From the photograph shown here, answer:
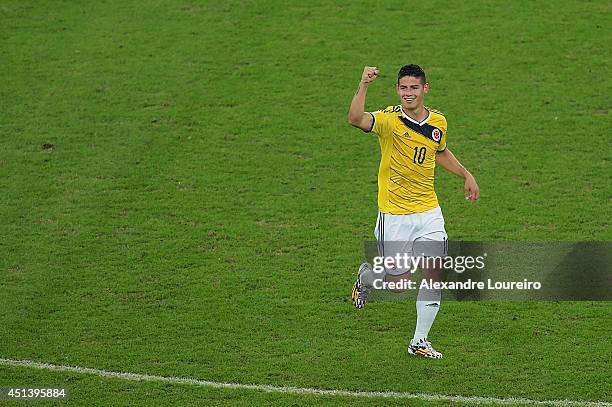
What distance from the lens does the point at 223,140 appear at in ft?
48.7

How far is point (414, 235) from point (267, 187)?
13.7 feet

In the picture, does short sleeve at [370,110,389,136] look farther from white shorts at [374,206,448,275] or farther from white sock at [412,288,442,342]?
white sock at [412,288,442,342]

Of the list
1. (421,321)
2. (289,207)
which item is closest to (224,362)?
(421,321)

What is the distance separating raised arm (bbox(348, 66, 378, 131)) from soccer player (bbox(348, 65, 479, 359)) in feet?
0.06

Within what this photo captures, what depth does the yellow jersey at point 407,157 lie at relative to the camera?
9.75 metres

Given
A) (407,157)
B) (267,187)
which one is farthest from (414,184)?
(267,187)

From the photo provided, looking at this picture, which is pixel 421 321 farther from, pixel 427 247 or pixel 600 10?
pixel 600 10

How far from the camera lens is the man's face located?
9539 mm

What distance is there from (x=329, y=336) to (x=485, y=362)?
4.98ft

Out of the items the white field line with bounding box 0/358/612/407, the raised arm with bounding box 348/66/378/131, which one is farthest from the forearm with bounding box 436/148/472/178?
the white field line with bounding box 0/358/612/407

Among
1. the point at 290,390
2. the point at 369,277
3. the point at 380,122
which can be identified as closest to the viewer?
the point at 290,390

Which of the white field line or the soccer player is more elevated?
the soccer player

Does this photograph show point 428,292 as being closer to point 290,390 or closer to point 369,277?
point 369,277

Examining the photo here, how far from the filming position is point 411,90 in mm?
9578
